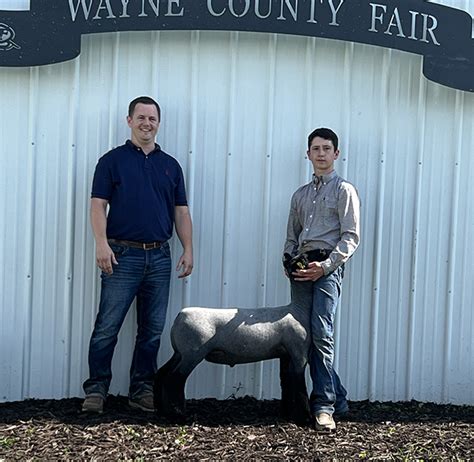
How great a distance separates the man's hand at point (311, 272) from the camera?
516 centimetres

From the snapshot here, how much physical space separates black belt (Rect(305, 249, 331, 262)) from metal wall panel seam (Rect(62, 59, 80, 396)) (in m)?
1.77

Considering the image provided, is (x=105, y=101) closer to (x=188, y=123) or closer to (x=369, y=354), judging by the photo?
(x=188, y=123)

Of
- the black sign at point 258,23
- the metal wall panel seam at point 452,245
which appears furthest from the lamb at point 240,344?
the black sign at point 258,23

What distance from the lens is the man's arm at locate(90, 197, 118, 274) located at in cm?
538

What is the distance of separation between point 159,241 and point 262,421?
4.66 feet

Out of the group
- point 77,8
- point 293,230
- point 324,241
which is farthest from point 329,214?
point 77,8

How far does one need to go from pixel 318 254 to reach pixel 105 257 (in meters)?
1.43

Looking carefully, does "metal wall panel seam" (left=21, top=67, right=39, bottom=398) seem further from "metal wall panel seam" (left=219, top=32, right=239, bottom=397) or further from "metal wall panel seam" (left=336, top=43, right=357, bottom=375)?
"metal wall panel seam" (left=336, top=43, right=357, bottom=375)

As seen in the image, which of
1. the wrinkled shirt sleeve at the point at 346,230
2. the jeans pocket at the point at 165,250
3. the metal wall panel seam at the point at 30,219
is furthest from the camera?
the metal wall panel seam at the point at 30,219

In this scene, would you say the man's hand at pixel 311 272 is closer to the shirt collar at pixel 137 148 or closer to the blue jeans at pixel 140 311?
the blue jeans at pixel 140 311

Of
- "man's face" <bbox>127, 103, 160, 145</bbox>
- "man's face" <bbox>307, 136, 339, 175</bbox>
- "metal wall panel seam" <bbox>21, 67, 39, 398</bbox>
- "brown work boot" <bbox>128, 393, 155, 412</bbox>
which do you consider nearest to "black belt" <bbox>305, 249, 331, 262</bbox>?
"man's face" <bbox>307, 136, 339, 175</bbox>

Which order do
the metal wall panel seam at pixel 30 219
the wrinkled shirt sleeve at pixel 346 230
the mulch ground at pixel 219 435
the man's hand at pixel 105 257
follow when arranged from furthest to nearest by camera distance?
the metal wall panel seam at pixel 30 219 → the man's hand at pixel 105 257 → the wrinkled shirt sleeve at pixel 346 230 → the mulch ground at pixel 219 435

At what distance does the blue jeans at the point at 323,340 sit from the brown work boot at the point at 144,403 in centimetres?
113

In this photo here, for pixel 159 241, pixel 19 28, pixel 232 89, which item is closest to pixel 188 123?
pixel 232 89
